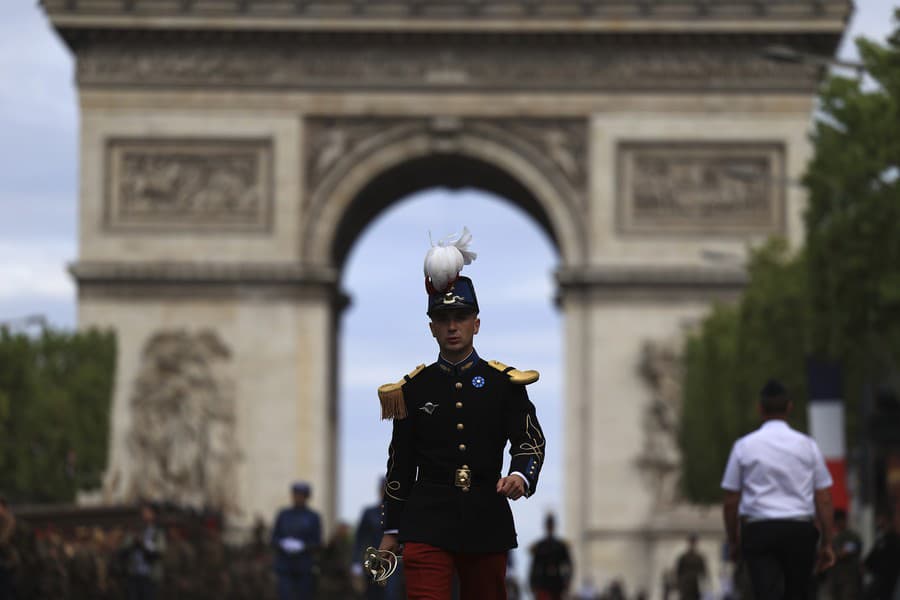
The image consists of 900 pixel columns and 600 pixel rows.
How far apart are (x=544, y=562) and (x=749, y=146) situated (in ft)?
90.4

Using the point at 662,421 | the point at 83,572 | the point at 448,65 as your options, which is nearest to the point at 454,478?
the point at 83,572

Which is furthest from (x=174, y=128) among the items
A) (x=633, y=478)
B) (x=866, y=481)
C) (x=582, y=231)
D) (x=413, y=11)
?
(x=866, y=481)

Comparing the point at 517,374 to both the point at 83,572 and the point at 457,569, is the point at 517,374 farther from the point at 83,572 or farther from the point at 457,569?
the point at 83,572

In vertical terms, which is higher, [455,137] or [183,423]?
[455,137]

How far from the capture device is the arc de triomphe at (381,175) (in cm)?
5038

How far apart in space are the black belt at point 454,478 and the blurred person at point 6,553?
29.1 ft

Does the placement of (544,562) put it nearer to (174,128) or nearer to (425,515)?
(425,515)

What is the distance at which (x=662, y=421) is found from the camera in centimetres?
5084

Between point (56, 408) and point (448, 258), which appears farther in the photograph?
point (56, 408)

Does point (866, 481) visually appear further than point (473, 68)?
No

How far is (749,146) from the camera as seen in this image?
51188 millimetres

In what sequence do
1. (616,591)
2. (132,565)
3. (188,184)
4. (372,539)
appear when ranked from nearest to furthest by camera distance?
(372,539) → (132,565) → (616,591) → (188,184)

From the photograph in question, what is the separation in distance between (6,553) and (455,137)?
105 feet

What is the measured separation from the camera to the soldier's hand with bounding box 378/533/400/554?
436 inches
